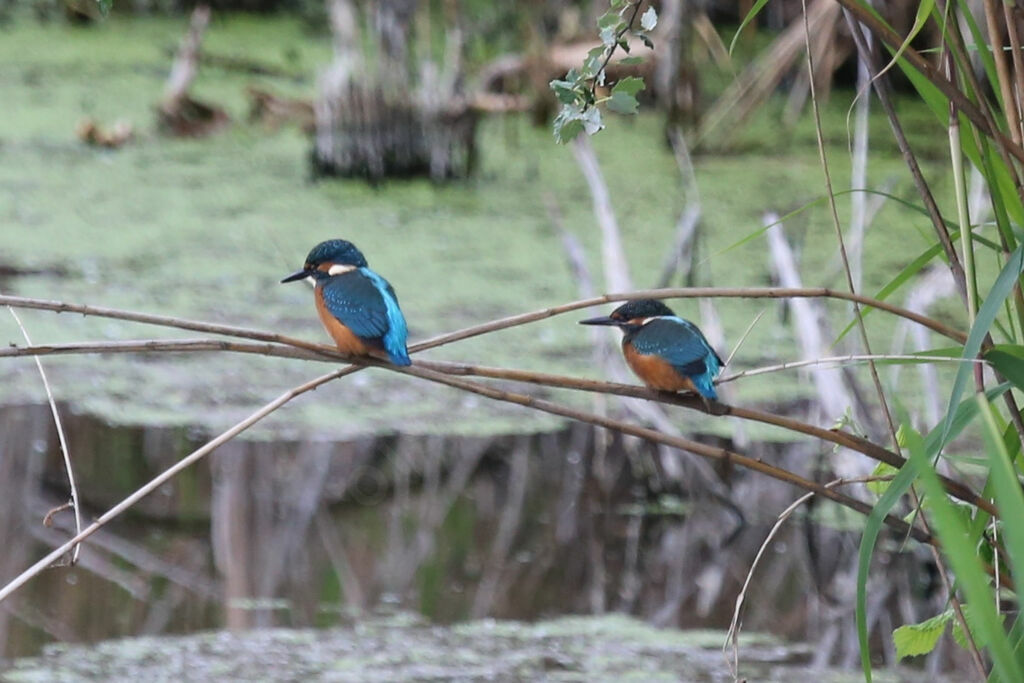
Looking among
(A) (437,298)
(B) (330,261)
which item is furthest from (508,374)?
(A) (437,298)

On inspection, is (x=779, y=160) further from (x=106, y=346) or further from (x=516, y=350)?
(x=106, y=346)

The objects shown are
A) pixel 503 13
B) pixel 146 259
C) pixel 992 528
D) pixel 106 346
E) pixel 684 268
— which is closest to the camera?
pixel 106 346

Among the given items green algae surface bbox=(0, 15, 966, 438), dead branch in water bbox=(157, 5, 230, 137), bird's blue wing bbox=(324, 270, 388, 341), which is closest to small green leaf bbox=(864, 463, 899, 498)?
bird's blue wing bbox=(324, 270, 388, 341)

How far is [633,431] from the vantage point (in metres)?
1.13

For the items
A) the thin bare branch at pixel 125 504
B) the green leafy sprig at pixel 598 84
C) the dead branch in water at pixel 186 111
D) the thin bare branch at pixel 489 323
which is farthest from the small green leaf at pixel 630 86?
the dead branch in water at pixel 186 111

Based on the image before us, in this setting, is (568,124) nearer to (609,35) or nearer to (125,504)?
(609,35)

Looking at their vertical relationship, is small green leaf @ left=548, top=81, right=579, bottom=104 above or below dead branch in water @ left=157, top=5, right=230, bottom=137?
below

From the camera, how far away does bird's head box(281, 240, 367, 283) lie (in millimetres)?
1581

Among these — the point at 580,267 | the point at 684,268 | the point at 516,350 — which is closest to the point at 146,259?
the point at 516,350

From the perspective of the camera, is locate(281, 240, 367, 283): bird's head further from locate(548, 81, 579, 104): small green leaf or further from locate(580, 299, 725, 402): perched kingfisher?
locate(548, 81, 579, 104): small green leaf

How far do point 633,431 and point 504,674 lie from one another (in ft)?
4.01

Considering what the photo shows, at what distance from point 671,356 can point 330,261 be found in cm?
37

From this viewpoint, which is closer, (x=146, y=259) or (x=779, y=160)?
(x=146, y=259)

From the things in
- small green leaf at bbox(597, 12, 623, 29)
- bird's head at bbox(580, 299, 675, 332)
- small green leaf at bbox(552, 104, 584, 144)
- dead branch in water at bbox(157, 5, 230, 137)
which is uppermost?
dead branch in water at bbox(157, 5, 230, 137)
